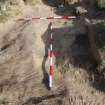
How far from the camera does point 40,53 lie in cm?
878

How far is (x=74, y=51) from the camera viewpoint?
8.77 m

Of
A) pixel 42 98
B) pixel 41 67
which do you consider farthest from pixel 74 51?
pixel 42 98

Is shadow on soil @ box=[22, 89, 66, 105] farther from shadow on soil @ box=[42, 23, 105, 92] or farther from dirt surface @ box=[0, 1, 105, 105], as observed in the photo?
shadow on soil @ box=[42, 23, 105, 92]

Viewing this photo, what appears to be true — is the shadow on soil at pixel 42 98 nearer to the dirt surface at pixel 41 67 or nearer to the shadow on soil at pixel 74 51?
the dirt surface at pixel 41 67

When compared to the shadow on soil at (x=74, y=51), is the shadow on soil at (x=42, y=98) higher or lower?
lower

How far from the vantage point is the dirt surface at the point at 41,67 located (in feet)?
25.1

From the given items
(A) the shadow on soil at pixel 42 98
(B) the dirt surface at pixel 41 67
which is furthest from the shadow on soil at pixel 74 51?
(A) the shadow on soil at pixel 42 98

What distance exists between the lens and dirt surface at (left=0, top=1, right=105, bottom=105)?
7641 mm

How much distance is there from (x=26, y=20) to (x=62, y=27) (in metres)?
1.17

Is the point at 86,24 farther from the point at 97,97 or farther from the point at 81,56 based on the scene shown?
the point at 97,97

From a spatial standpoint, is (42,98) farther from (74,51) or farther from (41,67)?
(74,51)

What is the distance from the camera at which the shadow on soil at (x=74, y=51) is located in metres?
7.98

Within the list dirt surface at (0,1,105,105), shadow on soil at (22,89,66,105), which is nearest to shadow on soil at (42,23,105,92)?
dirt surface at (0,1,105,105)

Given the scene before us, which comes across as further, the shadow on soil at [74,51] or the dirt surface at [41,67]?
the shadow on soil at [74,51]
